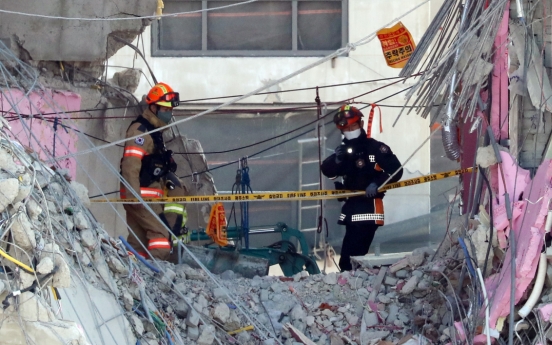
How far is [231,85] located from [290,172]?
156 cm

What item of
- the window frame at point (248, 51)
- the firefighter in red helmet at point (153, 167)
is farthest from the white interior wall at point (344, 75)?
the firefighter in red helmet at point (153, 167)

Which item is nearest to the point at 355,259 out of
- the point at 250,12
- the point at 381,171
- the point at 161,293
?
the point at 381,171

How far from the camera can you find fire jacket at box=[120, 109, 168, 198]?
946 centimetres

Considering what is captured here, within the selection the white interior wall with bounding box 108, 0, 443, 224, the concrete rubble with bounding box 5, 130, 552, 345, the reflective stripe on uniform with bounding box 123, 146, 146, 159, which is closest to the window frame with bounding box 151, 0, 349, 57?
the white interior wall with bounding box 108, 0, 443, 224

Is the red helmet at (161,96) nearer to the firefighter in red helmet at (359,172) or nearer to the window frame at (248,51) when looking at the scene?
the firefighter in red helmet at (359,172)

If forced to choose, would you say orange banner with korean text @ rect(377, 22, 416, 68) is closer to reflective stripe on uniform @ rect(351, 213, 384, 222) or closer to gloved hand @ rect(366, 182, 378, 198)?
gloved hand @ rect(366, 182, 378, 198)

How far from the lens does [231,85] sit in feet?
49.7

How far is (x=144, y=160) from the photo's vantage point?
9688 mm

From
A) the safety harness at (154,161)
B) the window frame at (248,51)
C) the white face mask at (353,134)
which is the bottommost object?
the safety harness at (154,161)

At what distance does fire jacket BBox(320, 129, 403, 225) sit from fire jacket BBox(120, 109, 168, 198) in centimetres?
169

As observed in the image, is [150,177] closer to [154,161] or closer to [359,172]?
[154,161]

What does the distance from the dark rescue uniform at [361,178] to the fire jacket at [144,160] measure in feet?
5.24

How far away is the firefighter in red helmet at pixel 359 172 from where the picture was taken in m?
9.72

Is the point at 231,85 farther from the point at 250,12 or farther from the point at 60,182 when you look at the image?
the point at 60,182
